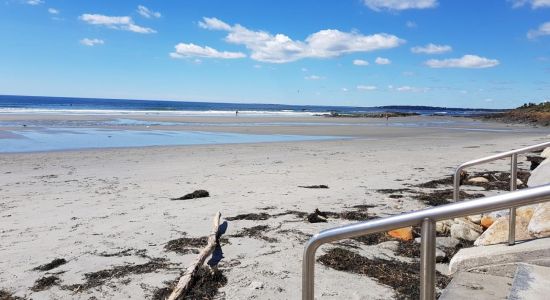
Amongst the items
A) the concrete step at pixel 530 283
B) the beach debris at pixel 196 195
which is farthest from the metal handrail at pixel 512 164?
the beach debris at pixel 196 195

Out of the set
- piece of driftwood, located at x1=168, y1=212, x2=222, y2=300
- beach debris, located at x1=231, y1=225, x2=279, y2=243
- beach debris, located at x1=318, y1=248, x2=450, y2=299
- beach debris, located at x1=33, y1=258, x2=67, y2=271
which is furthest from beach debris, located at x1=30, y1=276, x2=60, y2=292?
beach debris, located at x1=318, y1=248, x2=450, y2=299

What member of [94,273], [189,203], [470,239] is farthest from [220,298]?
[189,203]

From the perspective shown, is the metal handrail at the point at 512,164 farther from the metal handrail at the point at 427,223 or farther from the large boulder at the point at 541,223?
the metal handrail at the point at 427,223

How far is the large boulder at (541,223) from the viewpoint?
3.99m

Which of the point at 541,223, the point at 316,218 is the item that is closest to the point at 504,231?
the point at 541,223

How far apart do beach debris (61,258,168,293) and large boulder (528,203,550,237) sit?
3527 millimetres

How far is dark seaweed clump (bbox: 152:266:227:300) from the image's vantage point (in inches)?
156

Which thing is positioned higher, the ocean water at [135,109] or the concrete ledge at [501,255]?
the ocean water at [135,109]

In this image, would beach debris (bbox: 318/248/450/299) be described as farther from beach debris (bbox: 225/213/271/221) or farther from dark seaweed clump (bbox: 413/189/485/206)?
dark seaweed clump (bbox: 413/189/485/206)

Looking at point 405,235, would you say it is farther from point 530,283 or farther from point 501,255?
point 530,283

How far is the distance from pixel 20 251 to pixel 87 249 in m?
0.73

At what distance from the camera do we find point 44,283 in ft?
14.0

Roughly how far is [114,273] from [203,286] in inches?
40.7

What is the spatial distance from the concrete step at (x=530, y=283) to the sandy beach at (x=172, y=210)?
47.8 inches
